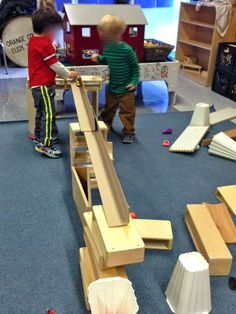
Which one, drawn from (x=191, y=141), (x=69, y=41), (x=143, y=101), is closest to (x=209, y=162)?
(x=191, y=141)

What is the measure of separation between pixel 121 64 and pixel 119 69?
4 cm

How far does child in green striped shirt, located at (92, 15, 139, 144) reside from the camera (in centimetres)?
229

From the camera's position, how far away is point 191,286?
1173 millimetres

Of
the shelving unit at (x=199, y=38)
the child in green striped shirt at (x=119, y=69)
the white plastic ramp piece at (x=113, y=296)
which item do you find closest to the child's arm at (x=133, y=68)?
the child in green striped shirt at (x=119, y=69)

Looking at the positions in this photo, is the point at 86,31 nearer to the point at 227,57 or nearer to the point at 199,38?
the point at 227,57

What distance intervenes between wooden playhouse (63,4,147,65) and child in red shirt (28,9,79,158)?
819 millimetres

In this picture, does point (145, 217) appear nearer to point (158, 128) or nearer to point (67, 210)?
point (67, 210)

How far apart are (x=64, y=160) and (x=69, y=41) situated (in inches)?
54.0

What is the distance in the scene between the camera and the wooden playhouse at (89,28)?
290 centimetres

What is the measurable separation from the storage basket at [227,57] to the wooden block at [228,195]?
204 cm

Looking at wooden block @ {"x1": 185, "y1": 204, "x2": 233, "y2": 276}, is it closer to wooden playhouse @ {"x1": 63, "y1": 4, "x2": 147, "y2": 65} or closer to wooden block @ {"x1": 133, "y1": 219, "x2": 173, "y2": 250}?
wooden block @ {"x1": 133, "y1": 219, "x2": 173, "y2": 250}

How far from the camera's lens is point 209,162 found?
2.31m

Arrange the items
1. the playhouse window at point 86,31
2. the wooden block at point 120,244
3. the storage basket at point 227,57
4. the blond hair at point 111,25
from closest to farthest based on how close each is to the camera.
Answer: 1. the wooden block at point 120,244
2. the blond hair at point 111,25
3. the playhouse window at point 86,31
4. the storage basket at point 227,57

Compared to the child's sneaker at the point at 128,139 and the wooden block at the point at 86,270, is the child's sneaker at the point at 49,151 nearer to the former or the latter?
the child's sneaker at the point at 128,139
